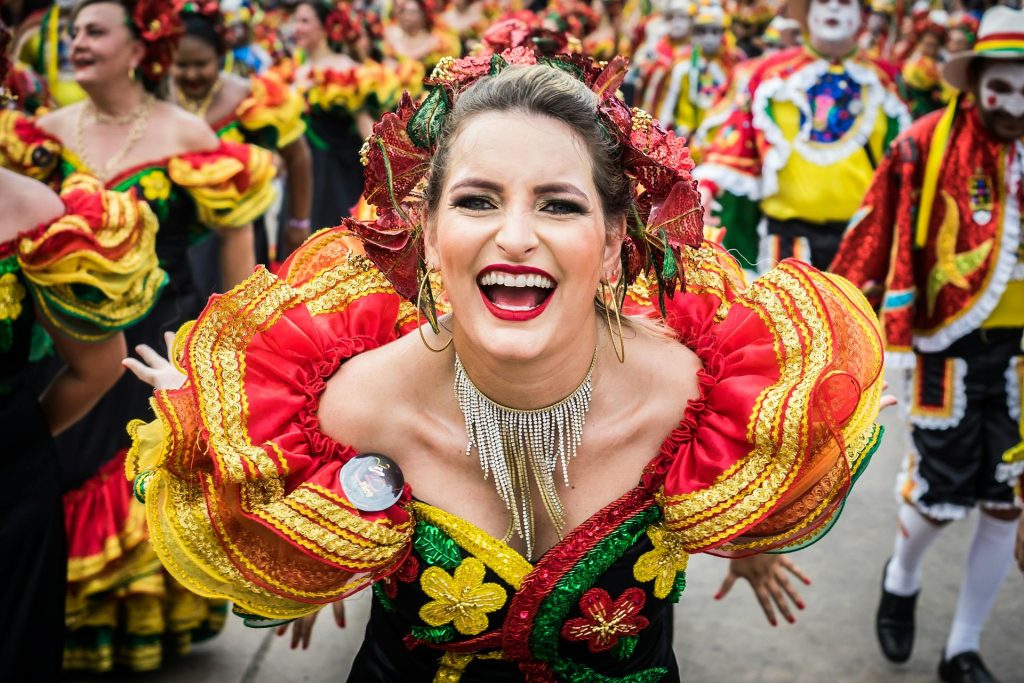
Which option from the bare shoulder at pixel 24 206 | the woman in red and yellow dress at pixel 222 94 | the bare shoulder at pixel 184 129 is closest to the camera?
the bare shoulder at pixel 24 206

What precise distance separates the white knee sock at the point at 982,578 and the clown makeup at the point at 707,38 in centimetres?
596

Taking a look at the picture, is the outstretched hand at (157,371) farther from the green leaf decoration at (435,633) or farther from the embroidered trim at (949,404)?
the embroidered trim at (949,404)

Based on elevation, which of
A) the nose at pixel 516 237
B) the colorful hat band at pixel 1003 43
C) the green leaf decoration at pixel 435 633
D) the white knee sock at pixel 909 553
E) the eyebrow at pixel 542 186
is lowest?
the white knee sock at pixel 909 553

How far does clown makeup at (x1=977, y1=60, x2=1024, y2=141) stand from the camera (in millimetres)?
3518

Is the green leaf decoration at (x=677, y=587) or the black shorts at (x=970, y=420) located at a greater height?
the green leaf decoration at (x=677, y=587)

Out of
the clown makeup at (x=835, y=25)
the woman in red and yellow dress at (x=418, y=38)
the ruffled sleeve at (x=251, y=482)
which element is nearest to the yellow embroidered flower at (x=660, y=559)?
the ruffled sleeve at (x=251, y=482)

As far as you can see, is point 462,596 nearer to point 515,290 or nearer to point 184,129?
point 515,290

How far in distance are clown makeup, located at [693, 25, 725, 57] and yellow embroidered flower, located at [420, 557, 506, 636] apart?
24.9 feet

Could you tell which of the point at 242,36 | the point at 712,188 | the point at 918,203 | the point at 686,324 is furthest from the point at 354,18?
the point at 686,324

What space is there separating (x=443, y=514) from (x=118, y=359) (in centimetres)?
137

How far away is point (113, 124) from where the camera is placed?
13.9 feet

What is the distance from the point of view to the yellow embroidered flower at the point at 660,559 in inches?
84.8

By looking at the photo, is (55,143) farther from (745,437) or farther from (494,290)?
(745,437)

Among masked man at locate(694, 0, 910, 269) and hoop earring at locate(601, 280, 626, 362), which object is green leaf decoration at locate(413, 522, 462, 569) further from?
masked man at locate(694, 0, 910, 269)
